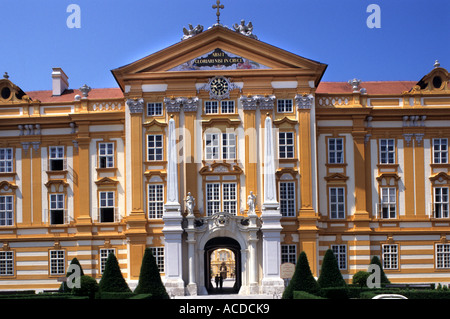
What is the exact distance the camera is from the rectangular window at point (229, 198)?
159ft

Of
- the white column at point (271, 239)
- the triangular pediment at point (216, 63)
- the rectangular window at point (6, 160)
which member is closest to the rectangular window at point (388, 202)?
the white column at point (271, 239)

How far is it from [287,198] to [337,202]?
371cm

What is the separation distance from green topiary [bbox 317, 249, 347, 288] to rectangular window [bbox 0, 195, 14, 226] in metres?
22.8

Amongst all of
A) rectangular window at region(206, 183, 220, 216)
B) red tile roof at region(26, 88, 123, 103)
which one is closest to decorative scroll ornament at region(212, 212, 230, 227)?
rectangular window at region(206, 183, 220, 216)

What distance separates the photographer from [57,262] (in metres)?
50.4

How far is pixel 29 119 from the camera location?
→ 51500mm

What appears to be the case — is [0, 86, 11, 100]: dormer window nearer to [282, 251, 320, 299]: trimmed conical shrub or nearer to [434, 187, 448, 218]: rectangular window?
[282, 251, 320, 299]: trimmed conical shrub

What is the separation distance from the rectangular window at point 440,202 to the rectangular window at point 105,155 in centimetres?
2262

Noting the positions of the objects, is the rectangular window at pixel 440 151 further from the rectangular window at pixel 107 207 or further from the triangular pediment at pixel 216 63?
the rectangular window at pixel 107 207

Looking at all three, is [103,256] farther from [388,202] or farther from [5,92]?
[388,202]

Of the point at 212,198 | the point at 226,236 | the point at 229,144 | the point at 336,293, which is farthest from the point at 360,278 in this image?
the point at 229,144

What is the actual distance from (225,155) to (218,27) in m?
8.61

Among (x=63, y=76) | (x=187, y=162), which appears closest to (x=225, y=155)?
(x=187, y=162)
